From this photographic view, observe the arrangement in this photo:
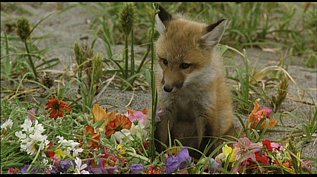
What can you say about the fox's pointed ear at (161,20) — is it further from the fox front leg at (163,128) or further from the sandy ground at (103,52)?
the sandy ground at (103,52)

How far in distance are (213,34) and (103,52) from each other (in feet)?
7.44

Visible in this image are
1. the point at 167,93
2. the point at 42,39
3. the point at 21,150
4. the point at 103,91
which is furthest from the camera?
the point at 42,39

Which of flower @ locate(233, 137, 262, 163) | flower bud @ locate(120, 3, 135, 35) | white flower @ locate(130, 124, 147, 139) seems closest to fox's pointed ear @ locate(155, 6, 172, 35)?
flower bud @ locate(120, 3, 135, 35)

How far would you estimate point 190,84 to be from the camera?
408cm

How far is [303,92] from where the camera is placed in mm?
5238

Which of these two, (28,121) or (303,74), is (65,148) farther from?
(303,74)

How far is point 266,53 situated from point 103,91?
2.20 meters

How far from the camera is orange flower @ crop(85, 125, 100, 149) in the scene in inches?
146

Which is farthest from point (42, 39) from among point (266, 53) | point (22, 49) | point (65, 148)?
point (65, 148)

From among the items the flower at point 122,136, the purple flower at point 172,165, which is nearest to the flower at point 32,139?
the flower at point 122,136

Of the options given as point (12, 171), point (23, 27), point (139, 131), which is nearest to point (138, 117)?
point (139, 131)

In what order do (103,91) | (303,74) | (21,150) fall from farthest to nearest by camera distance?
(303,74) → (103,91) → (21,150)

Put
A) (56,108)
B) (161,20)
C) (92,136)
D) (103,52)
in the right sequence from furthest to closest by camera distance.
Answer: (103,52)
(161,20)
(56,108)
(92,136)

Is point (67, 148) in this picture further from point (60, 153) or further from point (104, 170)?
point (104, 170)
